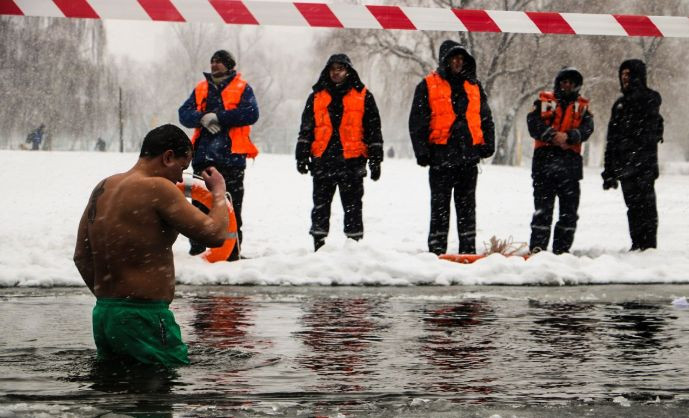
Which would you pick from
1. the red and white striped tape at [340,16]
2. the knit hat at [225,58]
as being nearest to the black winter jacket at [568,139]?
the red and white striped tape at [340,16]

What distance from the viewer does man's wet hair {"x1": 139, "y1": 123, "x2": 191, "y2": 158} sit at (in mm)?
5754

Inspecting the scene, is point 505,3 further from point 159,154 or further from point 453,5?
point 159,154

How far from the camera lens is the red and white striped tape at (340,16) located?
33.4 ft

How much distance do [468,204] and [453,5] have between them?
109ft

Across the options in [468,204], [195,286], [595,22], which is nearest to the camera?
[195,286]

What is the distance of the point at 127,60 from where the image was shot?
77250 millimetres

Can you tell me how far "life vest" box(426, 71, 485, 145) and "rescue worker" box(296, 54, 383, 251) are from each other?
1.72ft

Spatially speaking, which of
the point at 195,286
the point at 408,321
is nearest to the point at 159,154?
the point at 408,321

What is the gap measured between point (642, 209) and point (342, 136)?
3132mm

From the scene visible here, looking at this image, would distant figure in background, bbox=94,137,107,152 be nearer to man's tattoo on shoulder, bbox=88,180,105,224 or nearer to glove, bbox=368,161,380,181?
glove, bbox=368,161,380,181

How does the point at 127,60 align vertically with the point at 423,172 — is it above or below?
above

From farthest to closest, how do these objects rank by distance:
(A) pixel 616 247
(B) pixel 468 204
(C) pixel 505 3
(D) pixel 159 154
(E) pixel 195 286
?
(C) pixel 505 3
(A) pixel 616 247
(B) pixel 468 204
(E) pixel 195 286
(D) pixel 159 154

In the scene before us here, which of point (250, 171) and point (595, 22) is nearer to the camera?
point (595, 22)

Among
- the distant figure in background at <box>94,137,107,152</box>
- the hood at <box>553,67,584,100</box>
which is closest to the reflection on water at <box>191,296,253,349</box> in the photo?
the hood at <box>553,67,584,100</box>
